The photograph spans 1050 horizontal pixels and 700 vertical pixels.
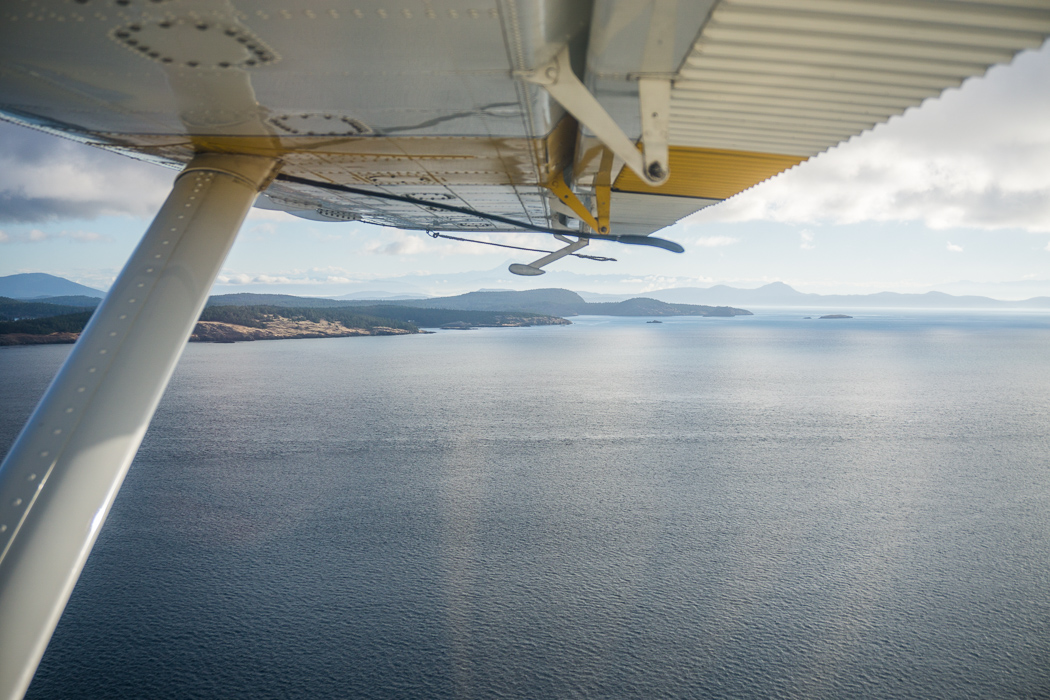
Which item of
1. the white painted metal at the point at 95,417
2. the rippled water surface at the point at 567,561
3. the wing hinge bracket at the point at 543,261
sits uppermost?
the wing hinge bracket at the point at 543,261

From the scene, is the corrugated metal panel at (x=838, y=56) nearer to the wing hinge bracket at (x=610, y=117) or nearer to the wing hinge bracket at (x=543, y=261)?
the wing hinge bracket at (x=610, y=117)

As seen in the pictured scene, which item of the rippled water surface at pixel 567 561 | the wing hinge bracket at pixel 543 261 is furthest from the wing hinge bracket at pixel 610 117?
the rippled water surface at pixel 567 561

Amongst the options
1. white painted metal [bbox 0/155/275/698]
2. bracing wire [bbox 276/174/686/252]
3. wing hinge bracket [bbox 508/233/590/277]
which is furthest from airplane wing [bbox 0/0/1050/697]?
wing hinge bracket [bbox 508/233/590/277]

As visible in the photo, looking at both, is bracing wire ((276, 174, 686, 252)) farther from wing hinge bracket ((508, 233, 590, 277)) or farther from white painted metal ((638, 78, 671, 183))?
white painted metal ((638, 78, 671, 183))

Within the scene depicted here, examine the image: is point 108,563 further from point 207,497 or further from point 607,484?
point 607,484

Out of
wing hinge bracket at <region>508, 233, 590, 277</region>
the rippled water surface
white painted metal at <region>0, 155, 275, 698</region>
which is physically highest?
wing hinge bracket at <region>508, 233, 590, 277</region>

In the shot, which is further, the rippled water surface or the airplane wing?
the rippled water surface
